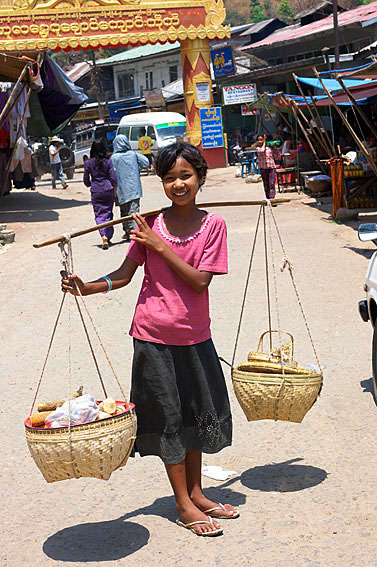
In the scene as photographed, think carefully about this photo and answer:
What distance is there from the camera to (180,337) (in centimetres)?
334

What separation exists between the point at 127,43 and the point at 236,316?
57.0ft

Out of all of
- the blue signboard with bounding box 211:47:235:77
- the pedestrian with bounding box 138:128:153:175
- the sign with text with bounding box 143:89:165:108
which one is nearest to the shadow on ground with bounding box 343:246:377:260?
the pedestrian with bounding box 138:128:153:175

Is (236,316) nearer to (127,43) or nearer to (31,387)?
(31,387)

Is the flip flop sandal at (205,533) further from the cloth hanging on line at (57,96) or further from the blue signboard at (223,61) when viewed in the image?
the blue signboard at (223,61)

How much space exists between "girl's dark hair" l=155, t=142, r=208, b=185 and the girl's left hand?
0.24 meters

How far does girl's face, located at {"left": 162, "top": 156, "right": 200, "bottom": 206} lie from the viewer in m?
3.37

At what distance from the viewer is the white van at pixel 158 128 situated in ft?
97.9

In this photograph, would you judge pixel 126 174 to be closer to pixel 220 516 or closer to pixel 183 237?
pixel 183 237

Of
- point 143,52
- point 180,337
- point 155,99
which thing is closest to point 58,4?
point 155,99

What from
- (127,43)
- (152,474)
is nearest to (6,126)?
(127,43)

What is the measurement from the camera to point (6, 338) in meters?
7.33

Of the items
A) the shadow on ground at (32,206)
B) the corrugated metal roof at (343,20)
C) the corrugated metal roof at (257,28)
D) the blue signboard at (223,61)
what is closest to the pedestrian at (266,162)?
the shadow on ground at (32,206)

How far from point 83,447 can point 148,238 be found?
0.88 metres

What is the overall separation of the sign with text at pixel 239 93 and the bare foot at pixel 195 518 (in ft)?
87.7
